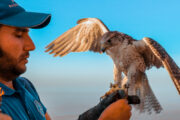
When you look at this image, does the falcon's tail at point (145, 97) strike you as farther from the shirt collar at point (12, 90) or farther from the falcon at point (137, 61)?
the shirt collar at point (12, 90)

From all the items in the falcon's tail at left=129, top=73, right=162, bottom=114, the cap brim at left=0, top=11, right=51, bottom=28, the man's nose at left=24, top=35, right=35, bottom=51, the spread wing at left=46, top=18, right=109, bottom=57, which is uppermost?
the spread wing at left=46, top=18, right=109, bottom=57

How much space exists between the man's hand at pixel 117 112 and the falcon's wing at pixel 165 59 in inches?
109

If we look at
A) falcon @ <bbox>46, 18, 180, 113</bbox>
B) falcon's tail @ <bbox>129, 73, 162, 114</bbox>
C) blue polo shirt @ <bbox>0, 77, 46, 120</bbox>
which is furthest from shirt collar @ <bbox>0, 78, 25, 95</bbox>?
falcon's tail @ <bbox>129, 73, 162, 114</bbox>

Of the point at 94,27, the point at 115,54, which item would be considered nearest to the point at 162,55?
the point at 115,54

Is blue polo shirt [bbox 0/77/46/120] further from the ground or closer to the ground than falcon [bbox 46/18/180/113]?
closer to the ground

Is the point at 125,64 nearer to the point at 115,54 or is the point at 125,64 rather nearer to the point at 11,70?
the point at 115,54

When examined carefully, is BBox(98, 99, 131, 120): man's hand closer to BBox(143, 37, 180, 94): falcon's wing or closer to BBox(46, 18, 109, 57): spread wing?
BBox(143, 37, 180, 94): falcon's wing

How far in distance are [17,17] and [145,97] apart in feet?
13.3

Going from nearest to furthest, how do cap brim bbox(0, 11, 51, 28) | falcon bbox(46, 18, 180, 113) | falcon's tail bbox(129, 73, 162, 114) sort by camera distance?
cap brim bbox(0, 11, 51, 28), falcon bbox(46, 18, 180, 113), falcon's tail bbox(129, 73, 162, 114)

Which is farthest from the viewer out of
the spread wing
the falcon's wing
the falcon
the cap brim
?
the spread wing

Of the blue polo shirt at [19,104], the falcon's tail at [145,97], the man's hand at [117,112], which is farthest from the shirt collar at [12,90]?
the falcon's tail at [145,97]

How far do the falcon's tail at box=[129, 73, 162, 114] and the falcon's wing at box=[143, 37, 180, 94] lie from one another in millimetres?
614

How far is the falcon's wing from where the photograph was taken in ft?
11.5

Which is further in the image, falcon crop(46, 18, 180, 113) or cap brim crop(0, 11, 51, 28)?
falcon crop(46, 18, 180, 113)
